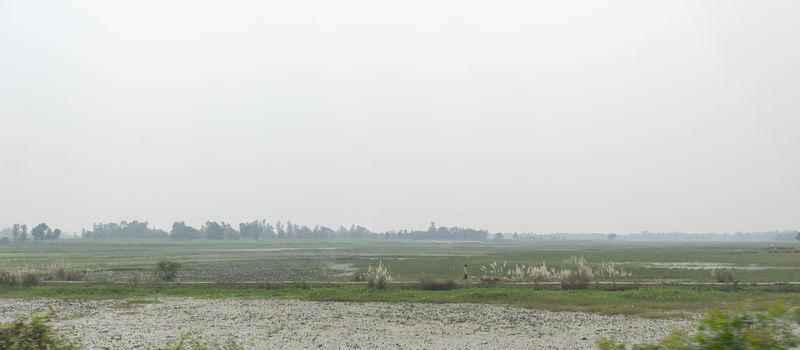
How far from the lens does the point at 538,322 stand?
23094mm

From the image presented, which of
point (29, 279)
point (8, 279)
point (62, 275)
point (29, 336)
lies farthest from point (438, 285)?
point (29, 336)

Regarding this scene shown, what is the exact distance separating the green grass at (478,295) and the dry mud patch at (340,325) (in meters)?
1.61

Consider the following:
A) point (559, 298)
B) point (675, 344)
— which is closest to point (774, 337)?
point (675, 344)

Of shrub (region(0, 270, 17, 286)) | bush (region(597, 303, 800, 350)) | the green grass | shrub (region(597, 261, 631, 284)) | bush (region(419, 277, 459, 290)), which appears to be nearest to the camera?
bush (region(597, 303, 800, 350))

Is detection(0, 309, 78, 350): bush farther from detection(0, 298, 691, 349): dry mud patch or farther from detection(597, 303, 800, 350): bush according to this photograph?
detection(0, 298, 691, 349): dry mud patch

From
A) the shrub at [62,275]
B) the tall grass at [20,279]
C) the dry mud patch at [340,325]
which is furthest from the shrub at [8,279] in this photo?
the dry mud patch at [340,325]

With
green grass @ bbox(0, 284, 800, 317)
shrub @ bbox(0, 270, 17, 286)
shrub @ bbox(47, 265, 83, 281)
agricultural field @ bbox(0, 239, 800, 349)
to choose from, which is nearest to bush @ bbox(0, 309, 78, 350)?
agricultural field @ bbox(0, 239, 800, 349)

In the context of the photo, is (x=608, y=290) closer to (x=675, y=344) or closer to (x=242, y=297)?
(x=242, y=297)

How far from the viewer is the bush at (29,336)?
20.8 ft

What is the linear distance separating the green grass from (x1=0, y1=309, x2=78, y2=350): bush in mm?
22174

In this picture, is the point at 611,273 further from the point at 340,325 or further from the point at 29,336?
the point at 29,336

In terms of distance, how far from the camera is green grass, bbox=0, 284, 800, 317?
26.4 m

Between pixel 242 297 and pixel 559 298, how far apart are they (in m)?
15.9

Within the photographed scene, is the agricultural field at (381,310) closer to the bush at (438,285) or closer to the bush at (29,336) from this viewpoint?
the bush at (438,285)
